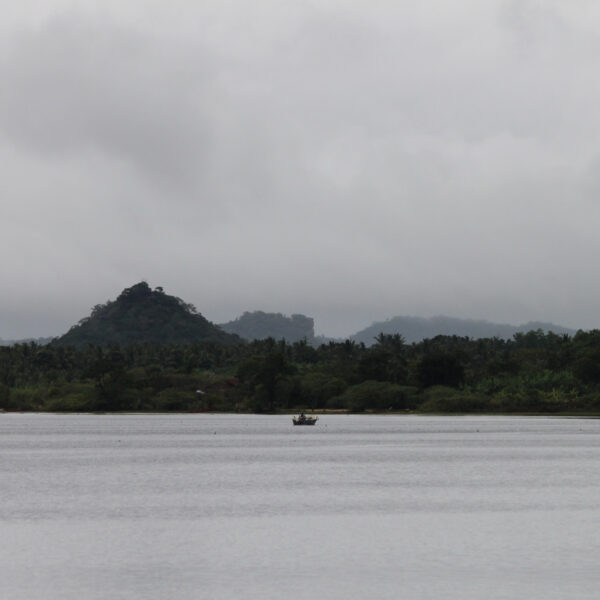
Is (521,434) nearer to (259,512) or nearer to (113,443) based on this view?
(113,443)

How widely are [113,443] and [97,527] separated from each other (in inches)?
3972

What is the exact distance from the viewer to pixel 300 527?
5950 cm

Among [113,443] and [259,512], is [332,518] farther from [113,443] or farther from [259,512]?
[113,443]

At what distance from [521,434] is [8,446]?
88270 millimetres

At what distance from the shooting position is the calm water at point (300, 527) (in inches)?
1642

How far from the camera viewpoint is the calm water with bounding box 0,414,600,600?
41.7 m

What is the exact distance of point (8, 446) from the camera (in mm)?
149375

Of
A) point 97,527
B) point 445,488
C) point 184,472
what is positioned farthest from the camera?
point 184,472

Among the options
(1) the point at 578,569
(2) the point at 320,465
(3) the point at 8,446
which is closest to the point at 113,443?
(3) the point at 8,446

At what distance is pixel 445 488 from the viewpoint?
83.8m

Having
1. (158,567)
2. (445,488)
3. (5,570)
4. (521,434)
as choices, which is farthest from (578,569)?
(521,434)

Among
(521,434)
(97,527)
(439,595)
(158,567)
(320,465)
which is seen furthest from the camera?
(521,434)

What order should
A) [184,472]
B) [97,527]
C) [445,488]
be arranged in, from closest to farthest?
[97,527] < [445,488] < [184,472]

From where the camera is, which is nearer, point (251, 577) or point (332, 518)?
point (251, 577)
